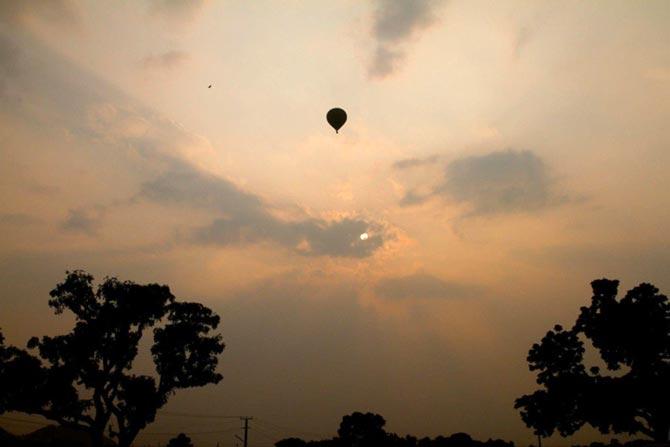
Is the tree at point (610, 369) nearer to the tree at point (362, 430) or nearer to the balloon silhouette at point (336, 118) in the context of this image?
the balloon silhouette at point (336, 118)

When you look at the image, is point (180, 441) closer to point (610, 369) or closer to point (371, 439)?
point (371, 439)

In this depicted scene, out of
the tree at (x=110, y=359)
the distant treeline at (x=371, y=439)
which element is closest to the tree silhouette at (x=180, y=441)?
the distant treeline at (x=371, y=439)

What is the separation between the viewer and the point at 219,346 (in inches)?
1342

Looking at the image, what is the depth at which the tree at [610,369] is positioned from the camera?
2941cm

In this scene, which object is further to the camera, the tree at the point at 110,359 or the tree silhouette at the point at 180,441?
the tree silhouette at the point at 180,441

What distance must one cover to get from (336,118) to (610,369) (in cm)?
2545

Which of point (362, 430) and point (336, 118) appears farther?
point (362, 430)

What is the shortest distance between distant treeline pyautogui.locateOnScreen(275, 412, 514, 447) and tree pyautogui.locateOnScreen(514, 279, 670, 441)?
122 feet

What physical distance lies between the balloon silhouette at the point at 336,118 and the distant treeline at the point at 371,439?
154ft

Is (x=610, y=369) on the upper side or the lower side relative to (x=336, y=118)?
lower

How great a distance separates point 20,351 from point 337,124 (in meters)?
25.9

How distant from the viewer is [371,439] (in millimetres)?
69000

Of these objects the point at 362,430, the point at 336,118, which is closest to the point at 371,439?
the point at 362,430

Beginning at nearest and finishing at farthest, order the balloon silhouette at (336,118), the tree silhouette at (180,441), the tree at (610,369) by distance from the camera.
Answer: the tree at (610,369), the balloon silhouette at (336,118), the tree silhouette at (180,441)
